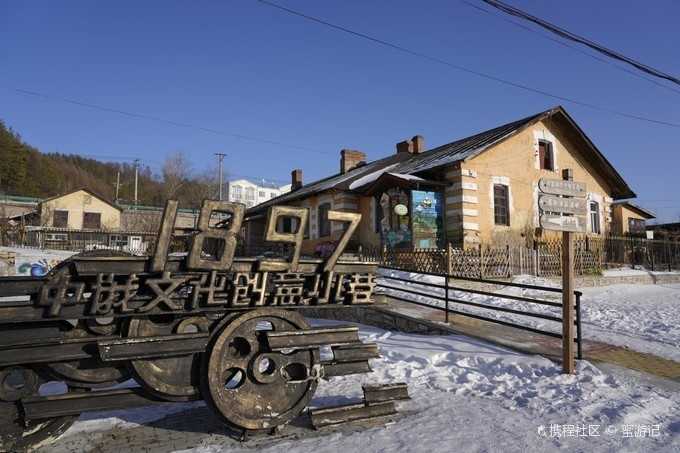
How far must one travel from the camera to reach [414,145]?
26.0 metres

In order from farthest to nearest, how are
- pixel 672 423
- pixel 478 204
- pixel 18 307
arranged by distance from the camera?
pixel 478 204 < pixel 672 423 < pixel 18 307

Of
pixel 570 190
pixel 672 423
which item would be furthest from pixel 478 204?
pixel 672 423

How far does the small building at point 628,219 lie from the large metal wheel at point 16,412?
25.7 metres

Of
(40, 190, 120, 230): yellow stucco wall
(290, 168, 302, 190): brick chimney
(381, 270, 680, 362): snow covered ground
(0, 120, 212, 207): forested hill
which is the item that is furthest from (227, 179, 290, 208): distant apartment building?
(381, 270, 680, 362): snow covered ground

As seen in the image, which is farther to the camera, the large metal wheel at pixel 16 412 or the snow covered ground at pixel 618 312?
the snow covered ground at pixel 618 312

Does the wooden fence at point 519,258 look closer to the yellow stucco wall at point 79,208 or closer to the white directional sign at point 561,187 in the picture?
the white directional sign at point 561,187

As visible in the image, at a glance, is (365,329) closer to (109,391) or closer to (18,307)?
(109,391)

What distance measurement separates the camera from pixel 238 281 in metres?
3.90

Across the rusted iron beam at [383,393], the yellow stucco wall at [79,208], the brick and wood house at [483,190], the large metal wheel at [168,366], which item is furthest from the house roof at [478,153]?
the yellow stucco wall at [79,208]

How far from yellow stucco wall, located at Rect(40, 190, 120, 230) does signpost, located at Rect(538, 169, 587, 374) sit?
45.3 meters

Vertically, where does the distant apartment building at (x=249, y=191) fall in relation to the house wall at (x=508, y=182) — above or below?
above

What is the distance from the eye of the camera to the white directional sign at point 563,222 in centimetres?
589

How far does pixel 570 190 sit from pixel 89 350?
6.07m

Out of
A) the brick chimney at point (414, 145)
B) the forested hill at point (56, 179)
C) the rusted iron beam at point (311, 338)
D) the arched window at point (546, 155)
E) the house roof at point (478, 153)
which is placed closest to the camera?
the rusted iron beam at point (311, 338)
